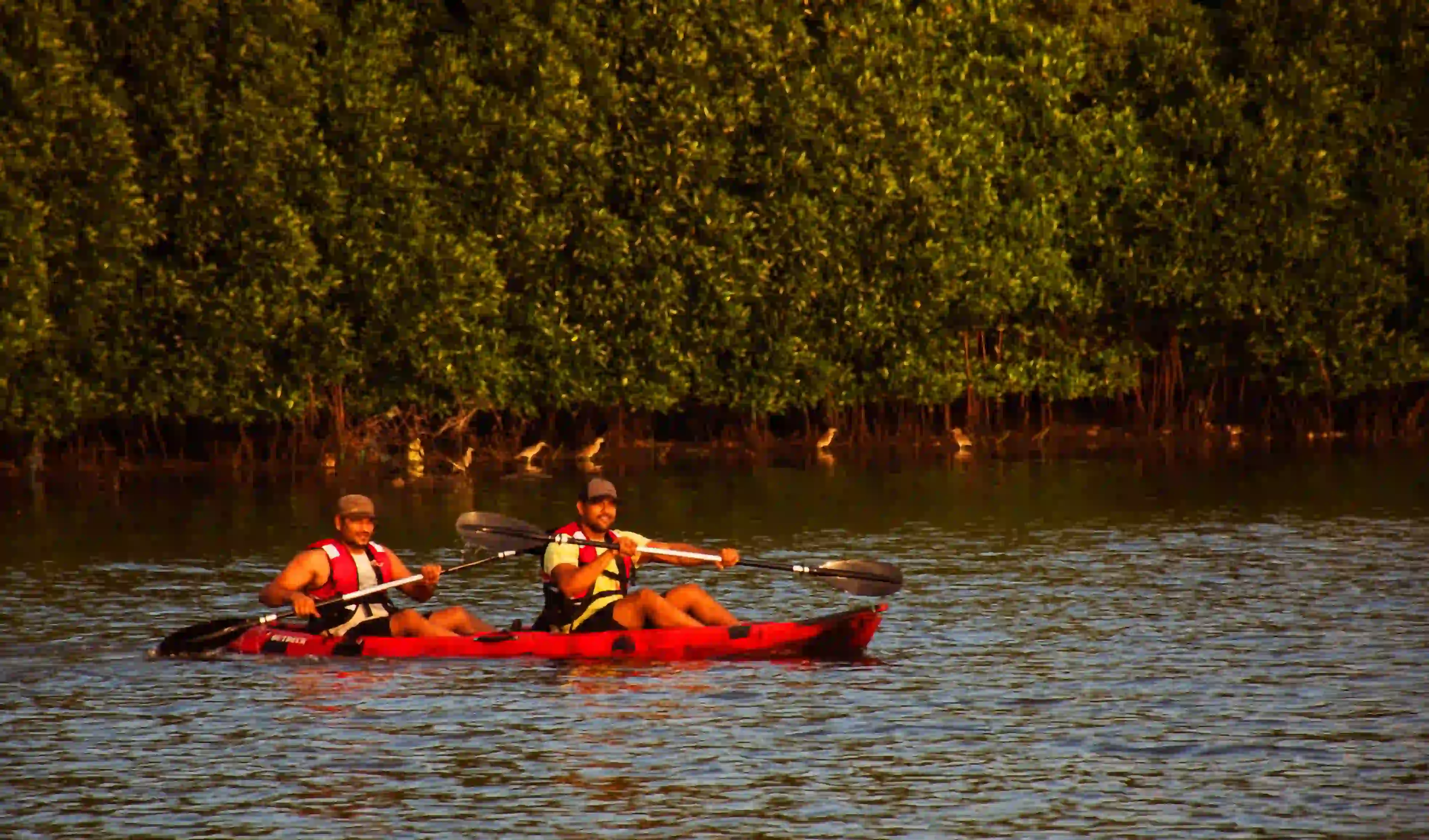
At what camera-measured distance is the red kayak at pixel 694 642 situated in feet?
80.3

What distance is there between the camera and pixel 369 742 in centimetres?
2055

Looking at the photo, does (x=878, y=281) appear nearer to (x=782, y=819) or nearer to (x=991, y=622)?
(x=991, y=622)

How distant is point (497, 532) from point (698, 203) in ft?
105

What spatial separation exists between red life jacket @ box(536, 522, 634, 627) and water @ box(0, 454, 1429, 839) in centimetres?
69

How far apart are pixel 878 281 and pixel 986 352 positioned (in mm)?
5120

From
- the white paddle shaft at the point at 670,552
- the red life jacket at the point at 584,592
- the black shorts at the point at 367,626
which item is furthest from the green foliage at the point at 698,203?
the white paddle shaft at the point at 670,552

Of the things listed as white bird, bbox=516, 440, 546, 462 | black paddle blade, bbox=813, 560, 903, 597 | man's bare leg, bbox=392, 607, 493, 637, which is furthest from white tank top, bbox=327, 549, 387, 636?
white bird, bbox=516, 440, 546, 462

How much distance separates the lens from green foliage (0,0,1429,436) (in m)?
52.4

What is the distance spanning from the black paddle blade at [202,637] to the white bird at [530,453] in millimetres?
29086

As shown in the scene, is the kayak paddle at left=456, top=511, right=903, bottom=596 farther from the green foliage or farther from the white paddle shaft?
the green foliage

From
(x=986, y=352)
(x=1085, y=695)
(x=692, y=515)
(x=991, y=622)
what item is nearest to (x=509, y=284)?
(x=986, y=352)

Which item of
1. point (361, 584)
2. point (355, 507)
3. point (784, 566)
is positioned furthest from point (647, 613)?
point (355, 507)

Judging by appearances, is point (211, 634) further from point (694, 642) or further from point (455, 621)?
point (694, 642)

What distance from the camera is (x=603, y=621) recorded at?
24.9 m
